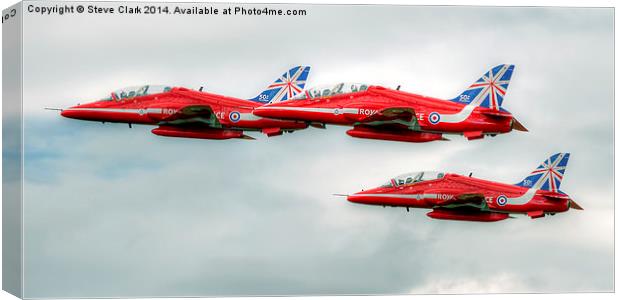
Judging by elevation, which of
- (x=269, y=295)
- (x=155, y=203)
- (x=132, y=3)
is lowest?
(x=269, y=295)

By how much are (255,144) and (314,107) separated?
1.38 meters

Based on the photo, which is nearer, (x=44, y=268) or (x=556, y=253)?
(x=44, y=268)

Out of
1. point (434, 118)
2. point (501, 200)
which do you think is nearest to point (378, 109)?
point (434, 118)

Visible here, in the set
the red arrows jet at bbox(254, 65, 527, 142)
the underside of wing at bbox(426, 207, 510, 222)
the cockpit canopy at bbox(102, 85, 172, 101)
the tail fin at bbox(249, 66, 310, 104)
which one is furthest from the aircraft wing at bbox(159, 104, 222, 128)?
the underside of wing at bbox(426, 207, 510, 222)

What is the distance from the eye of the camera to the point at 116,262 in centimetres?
2761

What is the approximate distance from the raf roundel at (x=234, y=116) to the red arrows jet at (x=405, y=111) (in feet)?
1.56

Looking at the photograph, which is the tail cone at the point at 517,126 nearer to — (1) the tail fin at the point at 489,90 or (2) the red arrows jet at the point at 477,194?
(1) the tail fin at the point at 489,90

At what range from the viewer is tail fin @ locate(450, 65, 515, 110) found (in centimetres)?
2878

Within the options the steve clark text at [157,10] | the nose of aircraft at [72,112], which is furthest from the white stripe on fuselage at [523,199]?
the nose of aircraft at [72,112]

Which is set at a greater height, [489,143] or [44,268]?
[489,143]

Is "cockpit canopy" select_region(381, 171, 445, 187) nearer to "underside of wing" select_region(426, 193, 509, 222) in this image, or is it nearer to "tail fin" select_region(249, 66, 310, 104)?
"underside of wing" select_region(426, 193, 509, 222)

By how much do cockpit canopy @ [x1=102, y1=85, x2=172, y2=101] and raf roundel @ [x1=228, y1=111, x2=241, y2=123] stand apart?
1.30 m

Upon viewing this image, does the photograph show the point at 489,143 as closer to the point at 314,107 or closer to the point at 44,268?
the point at 314,107

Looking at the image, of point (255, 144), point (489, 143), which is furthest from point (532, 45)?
point (255, 144)
